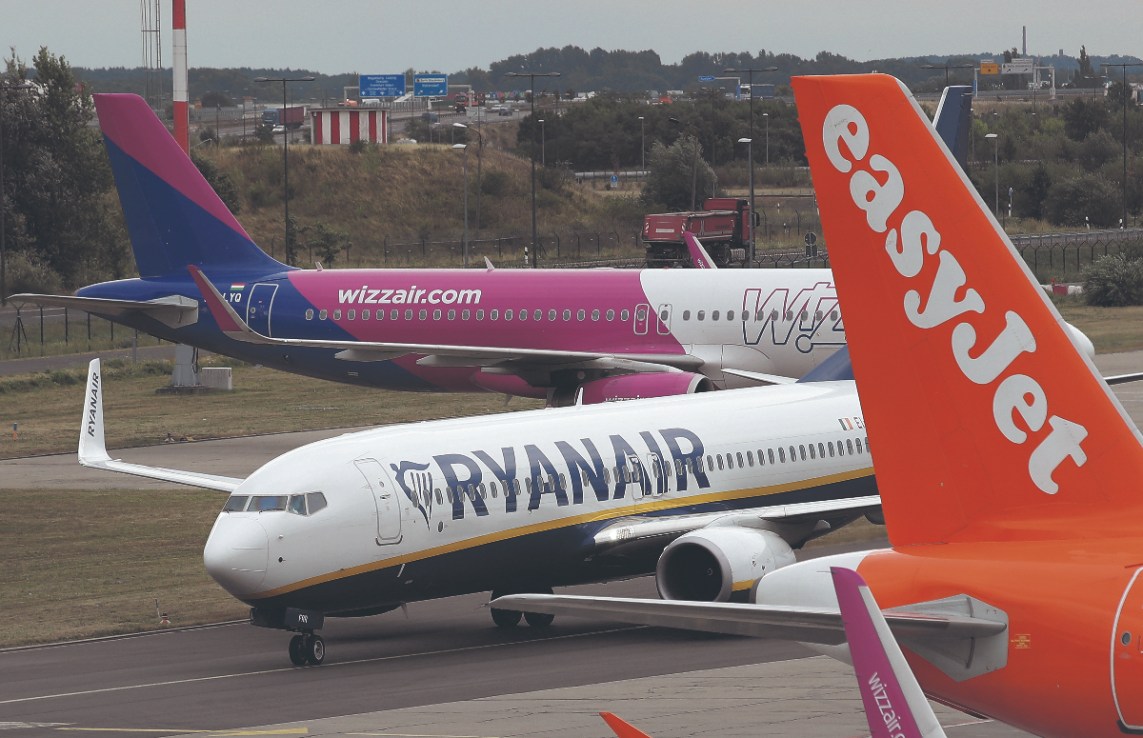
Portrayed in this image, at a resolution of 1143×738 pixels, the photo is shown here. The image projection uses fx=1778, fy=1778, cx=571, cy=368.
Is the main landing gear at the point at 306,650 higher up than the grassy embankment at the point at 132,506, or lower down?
higher up

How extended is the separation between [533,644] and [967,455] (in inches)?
634

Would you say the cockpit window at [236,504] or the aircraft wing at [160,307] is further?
the aircraft wing at [160,307]

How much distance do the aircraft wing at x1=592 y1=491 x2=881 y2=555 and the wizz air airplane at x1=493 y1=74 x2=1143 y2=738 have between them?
1530 cm

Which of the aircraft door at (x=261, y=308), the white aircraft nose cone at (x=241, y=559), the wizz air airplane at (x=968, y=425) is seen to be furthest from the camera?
the aircraft door at (x=261, y=308)

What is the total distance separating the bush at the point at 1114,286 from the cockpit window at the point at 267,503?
233ft

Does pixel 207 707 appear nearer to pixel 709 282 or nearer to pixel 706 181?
pixel 709 282

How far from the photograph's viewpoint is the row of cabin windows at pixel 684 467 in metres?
25.2

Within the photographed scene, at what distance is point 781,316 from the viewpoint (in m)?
43.4

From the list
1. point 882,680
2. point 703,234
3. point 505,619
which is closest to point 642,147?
point 703,234

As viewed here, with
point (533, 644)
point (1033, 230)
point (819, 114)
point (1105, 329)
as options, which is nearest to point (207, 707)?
point (533, 644)

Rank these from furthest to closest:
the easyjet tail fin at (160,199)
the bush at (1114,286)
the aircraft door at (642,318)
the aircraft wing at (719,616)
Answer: the bush at (1114,286)
the easyjet tail fin at (160,199)
the aircraft door at (642,318)
the aircraft wing at (719,616)

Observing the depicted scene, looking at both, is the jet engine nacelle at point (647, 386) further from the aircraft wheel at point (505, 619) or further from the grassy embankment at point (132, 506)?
the aircraft wheel at point (505, 619)

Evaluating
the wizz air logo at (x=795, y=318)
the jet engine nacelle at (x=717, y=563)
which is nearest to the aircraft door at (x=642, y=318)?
the wizz air logo at (x=795, y=318)

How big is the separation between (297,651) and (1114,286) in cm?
7060
